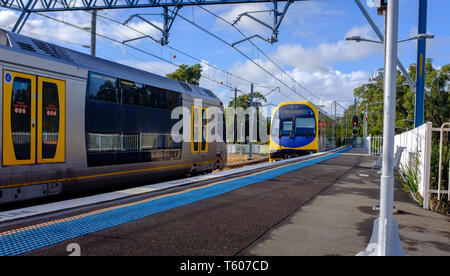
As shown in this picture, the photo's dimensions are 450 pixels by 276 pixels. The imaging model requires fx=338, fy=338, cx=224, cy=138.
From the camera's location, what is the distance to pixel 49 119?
23.8 feet

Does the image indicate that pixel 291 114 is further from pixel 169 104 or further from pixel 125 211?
pixel 125 211

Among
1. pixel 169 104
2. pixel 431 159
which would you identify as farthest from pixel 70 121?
pixel 431 159

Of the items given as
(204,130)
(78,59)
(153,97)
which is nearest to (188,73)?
(204,130)

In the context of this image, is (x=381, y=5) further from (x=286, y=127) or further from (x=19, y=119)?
(x=286, y=127)

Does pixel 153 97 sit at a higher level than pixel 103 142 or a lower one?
higher

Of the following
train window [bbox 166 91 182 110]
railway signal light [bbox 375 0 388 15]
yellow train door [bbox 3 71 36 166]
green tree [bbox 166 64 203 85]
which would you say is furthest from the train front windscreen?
green tree [bbox 166 64 203 85]

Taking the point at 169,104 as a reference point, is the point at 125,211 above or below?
below

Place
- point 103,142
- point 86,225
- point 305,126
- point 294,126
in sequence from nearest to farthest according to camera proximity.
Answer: point 86,225 < point 103,142 < point 305,126 < point 294,126

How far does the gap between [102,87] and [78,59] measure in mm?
887

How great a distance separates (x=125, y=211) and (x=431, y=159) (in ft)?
22.1

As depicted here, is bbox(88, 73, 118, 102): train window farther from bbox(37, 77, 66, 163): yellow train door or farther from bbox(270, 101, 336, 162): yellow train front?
bbox(270, 101, 336, 162): yellow train front

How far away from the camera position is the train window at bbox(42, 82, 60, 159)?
7.12 metres

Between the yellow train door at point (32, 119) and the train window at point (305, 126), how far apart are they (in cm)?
1592
